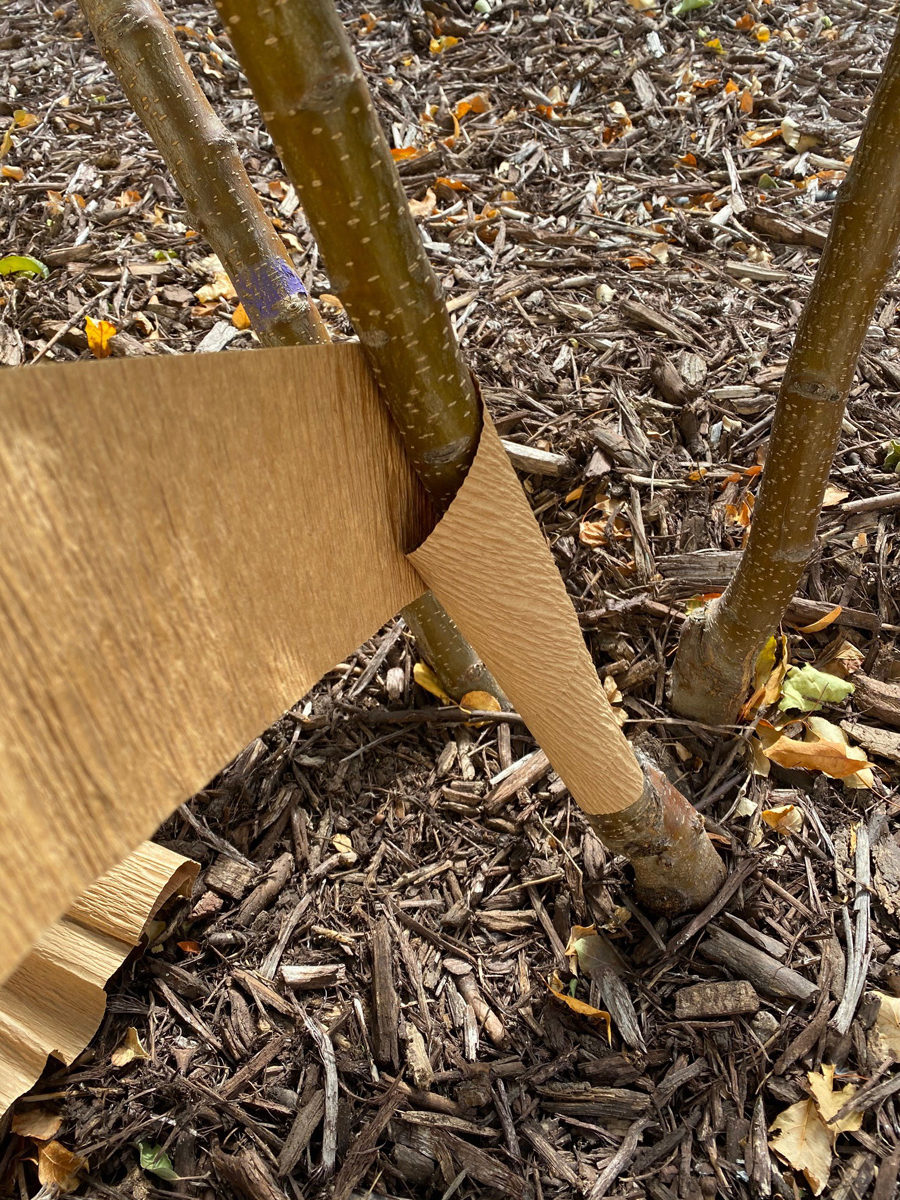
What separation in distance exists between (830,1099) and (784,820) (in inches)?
20.4

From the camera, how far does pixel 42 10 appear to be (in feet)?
13.8

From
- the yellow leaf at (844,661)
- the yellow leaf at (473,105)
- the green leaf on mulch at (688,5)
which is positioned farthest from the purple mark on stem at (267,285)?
the green leaf on mulch at (688,5)

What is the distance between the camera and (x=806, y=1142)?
144cm

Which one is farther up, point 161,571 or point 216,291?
point 161,571

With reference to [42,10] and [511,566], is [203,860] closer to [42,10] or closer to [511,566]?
[511,566]

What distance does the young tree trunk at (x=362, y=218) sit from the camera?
2.11 ft

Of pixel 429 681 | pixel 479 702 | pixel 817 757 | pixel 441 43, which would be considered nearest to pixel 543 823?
pixel 479 702

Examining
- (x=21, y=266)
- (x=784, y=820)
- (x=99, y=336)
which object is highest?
(x=21, y=266)

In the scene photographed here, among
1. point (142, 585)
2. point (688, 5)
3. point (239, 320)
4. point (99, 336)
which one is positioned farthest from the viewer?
point (688, 5)

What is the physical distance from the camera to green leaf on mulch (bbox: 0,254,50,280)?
2.77 metres

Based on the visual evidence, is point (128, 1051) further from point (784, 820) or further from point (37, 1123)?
point (784, 820)

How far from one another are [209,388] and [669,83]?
12.4 ft

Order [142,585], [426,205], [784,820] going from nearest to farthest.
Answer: [142,585]
[784,820]
[426,205]

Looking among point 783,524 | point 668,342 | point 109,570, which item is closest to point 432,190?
point 668,342
